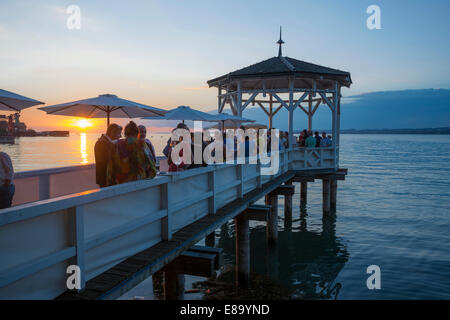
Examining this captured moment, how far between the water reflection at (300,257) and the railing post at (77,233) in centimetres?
901

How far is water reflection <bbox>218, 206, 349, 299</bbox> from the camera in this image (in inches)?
490

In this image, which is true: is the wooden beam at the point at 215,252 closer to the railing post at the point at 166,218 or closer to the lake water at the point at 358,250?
the railing post at the point at 166,218

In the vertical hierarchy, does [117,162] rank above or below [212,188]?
above

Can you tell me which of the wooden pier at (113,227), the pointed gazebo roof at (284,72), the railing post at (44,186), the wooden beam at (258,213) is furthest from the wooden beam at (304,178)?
the railing post at (44,186)

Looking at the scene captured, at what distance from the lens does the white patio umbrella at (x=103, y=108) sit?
7250mm

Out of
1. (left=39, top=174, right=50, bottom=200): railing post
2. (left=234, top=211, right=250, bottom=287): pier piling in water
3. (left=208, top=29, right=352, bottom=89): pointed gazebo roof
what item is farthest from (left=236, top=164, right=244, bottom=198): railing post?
(left=208, top=29, right=352, bottom=89): pointed gazebo roof

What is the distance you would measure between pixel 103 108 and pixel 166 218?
446cm

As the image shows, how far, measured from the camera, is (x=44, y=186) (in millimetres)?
7199

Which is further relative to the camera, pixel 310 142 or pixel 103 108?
pixel 310 142

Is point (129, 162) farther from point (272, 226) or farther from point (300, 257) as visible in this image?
point (300, 257)

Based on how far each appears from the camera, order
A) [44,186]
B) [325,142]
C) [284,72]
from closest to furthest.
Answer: [44,186], [284,72], [325,142]

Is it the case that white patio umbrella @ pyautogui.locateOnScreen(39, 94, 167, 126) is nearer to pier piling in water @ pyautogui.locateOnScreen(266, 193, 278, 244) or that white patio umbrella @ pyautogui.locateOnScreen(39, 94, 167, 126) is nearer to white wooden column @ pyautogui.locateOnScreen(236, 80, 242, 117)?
white wooden column @ pyautogui.locateOnScreen(236, 80, 242, 117)

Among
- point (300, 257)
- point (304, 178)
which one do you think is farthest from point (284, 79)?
point (300, 257)

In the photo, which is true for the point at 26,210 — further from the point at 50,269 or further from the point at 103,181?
the point at 103,181
